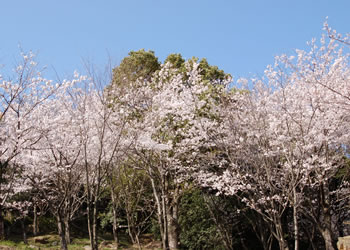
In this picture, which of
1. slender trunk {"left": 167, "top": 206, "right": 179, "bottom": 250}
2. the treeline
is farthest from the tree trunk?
slender trunk {"left": 167, "top": 206, "right": 179, "bottom": 250}

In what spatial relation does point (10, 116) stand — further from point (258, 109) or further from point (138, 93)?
point (258, 109)

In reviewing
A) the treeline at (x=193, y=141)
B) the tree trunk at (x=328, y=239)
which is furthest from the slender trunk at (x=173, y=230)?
the tree trunk at (x=328, y=239)

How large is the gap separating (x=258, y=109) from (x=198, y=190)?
5.44 meters

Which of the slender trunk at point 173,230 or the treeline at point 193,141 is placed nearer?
the treeline at point 193,141

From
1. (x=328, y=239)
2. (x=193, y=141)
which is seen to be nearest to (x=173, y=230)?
(x=193, y=141)

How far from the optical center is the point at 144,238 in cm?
1773

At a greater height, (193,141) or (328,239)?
(193,141)

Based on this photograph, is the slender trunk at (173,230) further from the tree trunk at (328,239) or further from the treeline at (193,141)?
the tree trunk at (328,239)

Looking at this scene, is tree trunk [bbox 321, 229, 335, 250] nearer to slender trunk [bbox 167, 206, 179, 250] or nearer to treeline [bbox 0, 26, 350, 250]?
treeline [bbox 0, 26, 350, 250]

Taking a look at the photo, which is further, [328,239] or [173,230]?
[173,230]

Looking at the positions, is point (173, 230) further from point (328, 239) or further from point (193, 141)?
point (328, 239)

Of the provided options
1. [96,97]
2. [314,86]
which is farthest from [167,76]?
[314,86]

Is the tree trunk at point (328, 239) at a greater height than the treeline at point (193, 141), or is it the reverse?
the treeline at point (193, 141)

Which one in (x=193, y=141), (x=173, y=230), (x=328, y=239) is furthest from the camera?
(x=173, y=230)
